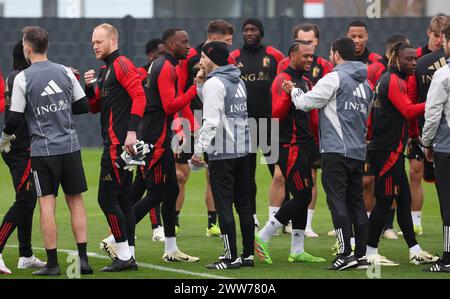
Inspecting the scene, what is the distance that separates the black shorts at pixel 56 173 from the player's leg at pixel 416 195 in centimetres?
479

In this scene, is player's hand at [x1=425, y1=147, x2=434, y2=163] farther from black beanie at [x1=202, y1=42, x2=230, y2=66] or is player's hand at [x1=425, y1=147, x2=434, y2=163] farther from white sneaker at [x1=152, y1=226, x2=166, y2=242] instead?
white sneaker at [x1=152, y1=226, x2=166, y2=242]

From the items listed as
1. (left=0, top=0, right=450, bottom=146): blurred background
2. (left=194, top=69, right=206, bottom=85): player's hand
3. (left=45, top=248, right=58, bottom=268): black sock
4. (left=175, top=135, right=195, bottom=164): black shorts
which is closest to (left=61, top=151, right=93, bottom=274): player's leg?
(left=45, top=248, right=58, bottom=268): black sock

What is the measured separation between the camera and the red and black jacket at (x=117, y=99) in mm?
10312

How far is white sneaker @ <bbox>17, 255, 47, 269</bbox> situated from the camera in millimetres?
10742

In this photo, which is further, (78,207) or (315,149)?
(315,149)

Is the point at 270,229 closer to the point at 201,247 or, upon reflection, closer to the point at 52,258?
the point at 201,247

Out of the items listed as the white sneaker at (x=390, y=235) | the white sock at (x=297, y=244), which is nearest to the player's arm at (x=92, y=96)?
the white sock at (x=297, y=244)

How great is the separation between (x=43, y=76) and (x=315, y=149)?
3.67 meters

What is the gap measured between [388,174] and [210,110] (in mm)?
1884

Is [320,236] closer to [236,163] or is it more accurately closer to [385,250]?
[385,250]

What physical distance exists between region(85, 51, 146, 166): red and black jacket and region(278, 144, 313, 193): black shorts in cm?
175

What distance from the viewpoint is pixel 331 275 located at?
1028 centimetres

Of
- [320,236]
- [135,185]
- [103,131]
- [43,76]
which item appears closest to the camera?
[43,76]
